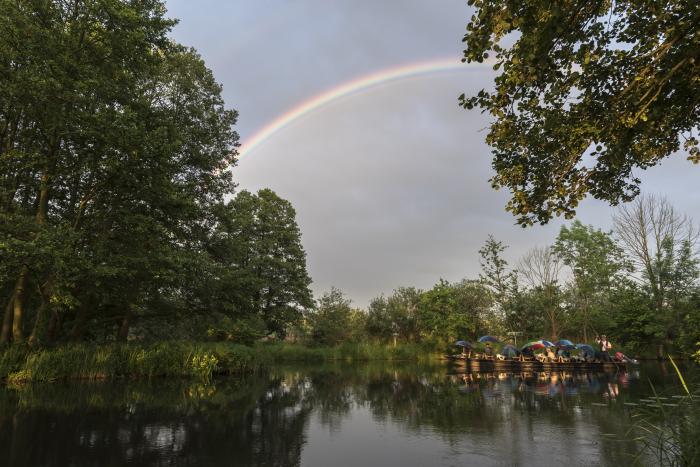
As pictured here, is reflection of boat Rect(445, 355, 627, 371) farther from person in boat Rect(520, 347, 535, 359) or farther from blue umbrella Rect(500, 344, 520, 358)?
person in boat Rect(520, 347, 535, 359)

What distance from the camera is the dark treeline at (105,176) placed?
1641 centimetres

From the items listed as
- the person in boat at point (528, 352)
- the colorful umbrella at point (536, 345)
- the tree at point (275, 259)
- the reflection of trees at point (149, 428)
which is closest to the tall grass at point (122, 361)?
the reflection of trees at point (149, 428)

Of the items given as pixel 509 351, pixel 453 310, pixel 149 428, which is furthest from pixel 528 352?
pixel 149 428

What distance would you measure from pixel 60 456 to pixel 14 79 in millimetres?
14822

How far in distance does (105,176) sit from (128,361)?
31.0 ft

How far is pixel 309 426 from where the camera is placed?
459 inches

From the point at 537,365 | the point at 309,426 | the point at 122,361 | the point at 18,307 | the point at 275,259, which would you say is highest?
the point at 275,259

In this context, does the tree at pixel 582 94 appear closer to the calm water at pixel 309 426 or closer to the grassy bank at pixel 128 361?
the calm water at pixel 309 426

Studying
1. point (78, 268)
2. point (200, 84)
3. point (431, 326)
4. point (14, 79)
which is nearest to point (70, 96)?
point (14, 79)

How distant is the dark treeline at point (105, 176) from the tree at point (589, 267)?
42.5m

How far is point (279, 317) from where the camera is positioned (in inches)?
1686

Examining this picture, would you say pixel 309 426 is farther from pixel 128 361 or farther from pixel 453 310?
pixel 453 310

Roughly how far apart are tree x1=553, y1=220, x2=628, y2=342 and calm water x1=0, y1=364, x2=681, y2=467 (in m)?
36.5

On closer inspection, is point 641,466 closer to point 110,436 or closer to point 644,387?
point 110,436
